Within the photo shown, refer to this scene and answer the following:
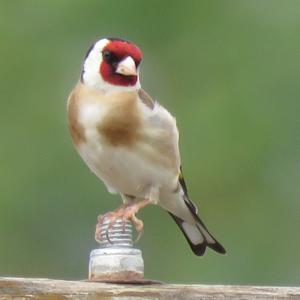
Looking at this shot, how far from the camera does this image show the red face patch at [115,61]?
3.43 metres

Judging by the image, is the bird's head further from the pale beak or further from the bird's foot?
the bird's foot

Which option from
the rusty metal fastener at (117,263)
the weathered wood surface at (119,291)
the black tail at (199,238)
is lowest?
the black tail at (199,238)

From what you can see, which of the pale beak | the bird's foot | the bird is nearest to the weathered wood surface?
the bird's foot

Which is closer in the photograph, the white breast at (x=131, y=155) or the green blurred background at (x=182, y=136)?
the white breast at (x=131, y=155)

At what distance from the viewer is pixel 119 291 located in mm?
2832

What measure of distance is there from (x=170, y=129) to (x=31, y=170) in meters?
2.58

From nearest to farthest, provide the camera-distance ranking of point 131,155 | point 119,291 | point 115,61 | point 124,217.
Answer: point 119,291
point 124,217
point 115,61
point 131,155

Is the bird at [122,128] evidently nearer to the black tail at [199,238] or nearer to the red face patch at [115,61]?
the red face patch at [115,61]

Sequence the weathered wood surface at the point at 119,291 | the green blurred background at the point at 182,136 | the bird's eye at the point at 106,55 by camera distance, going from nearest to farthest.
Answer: the weathered wood surface at the point at 119,291, the bird's eye at the point at 106,55, the green blurred background at the point at 182,136

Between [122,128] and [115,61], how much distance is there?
0.46 feet

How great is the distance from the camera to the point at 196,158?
20.6 feet

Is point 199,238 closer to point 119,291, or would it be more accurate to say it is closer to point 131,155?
point 131,155

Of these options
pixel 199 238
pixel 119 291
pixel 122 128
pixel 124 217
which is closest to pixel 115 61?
pixel 122 128

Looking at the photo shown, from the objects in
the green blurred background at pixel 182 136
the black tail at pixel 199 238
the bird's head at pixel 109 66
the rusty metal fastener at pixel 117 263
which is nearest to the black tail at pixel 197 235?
the black tail at pixel 199 238
